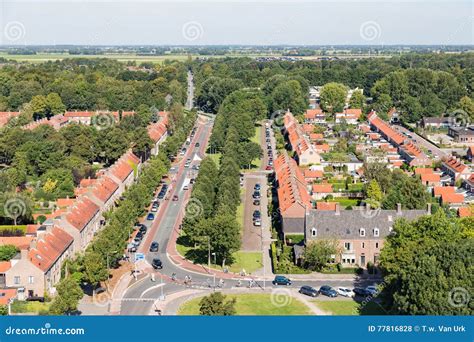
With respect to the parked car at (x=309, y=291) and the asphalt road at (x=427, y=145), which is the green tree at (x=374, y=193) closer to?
the parked car at (x=309, y=291)

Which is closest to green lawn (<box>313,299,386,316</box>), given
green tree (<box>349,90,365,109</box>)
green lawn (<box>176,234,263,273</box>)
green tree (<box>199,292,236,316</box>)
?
green lawn (<box>176,234,263,273</box>)

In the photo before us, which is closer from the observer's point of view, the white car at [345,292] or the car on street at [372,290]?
the car on street at [372,290]

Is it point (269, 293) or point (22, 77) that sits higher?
point (22, 77)

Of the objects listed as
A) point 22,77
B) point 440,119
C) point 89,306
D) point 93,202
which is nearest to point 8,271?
point 89,306

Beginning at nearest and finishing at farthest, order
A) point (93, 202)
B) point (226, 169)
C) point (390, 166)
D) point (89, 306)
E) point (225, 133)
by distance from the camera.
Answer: point (89, 306) < point (93, 202) < point (226, 169) < point (390, 166) < point (225, 133)

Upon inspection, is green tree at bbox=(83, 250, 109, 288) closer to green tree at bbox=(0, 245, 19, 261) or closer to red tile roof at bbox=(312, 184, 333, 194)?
green tree at bbox=(0, 245, 19, 261)

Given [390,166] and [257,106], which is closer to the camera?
[390,166]

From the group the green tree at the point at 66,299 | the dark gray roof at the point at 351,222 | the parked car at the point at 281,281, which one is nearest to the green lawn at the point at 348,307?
the parked car at the point at 281,281

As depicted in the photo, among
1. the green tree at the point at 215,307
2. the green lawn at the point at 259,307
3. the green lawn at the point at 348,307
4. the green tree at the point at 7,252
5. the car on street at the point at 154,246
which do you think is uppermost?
the green tree at the point at 215,307

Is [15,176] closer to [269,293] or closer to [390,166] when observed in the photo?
[269,293]
